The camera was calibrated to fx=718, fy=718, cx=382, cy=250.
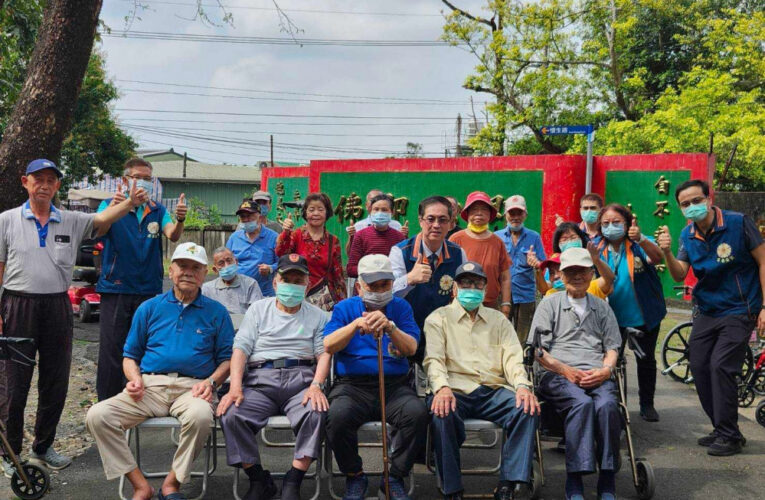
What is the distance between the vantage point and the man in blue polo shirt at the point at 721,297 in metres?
5.33

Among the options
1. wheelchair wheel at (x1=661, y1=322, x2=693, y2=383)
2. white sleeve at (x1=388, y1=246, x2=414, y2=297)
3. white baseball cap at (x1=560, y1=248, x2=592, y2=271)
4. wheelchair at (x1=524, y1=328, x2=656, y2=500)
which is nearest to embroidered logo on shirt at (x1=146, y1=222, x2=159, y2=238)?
white sleeve at (x1=388, y1=246, x2=414, y2=297)

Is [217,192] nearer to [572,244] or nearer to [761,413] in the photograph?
[572,244]

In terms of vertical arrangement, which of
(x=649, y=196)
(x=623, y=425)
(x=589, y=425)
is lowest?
(x=623, y=425)

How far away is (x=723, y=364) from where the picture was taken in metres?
5.32

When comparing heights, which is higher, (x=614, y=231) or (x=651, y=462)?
(x=614, y=231)

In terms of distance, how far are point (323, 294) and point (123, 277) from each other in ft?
5.55

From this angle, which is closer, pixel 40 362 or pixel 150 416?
pixel 150 416

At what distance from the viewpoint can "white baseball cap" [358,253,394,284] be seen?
4.46 meters

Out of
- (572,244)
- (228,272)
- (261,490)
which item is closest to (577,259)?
(572,244)

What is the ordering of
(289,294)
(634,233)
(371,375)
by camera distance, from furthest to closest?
(634,233) → (289,294) → (371,375)

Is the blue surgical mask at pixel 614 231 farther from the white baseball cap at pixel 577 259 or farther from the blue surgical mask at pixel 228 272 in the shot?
the blue surgical mask at pixel 228 272

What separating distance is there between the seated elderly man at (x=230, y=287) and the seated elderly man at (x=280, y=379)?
0.96 metres

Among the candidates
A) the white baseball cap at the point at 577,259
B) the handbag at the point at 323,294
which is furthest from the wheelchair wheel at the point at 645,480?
the handbag at the point at 323,294

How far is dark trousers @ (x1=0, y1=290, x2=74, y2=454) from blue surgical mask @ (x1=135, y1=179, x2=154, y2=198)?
0.89m
